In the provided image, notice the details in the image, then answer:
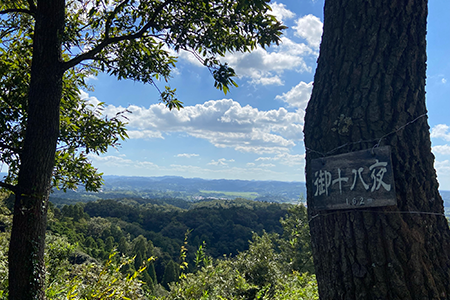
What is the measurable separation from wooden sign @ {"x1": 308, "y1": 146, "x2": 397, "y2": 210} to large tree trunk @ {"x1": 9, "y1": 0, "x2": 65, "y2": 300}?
7.30 feet

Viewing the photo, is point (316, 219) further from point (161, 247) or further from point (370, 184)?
point (161, 247)

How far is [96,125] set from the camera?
3.08 m

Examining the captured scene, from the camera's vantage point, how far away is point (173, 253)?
41.0 meters

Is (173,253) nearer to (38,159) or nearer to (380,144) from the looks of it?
(38,159)

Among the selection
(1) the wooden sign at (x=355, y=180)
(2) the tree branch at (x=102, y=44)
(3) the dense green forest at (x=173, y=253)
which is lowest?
(3) the dense green forest at (x=173, y=253)

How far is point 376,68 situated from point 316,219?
859mm

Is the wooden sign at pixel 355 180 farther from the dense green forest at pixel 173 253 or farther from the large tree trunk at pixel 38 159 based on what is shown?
the large tree trunk at pixel 38 159

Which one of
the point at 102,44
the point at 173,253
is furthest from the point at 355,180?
the point at 173,253

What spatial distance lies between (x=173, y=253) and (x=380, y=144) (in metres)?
43.8

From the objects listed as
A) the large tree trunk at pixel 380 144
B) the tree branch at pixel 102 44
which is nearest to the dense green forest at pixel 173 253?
the large tree trunk at pixel 380 144

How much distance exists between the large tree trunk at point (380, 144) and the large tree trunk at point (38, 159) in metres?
2.18

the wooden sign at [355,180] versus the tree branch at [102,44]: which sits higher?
the tree branch at [102,44]

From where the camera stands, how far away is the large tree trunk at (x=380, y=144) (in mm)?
1167

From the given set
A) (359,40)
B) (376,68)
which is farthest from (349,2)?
(376,68)
